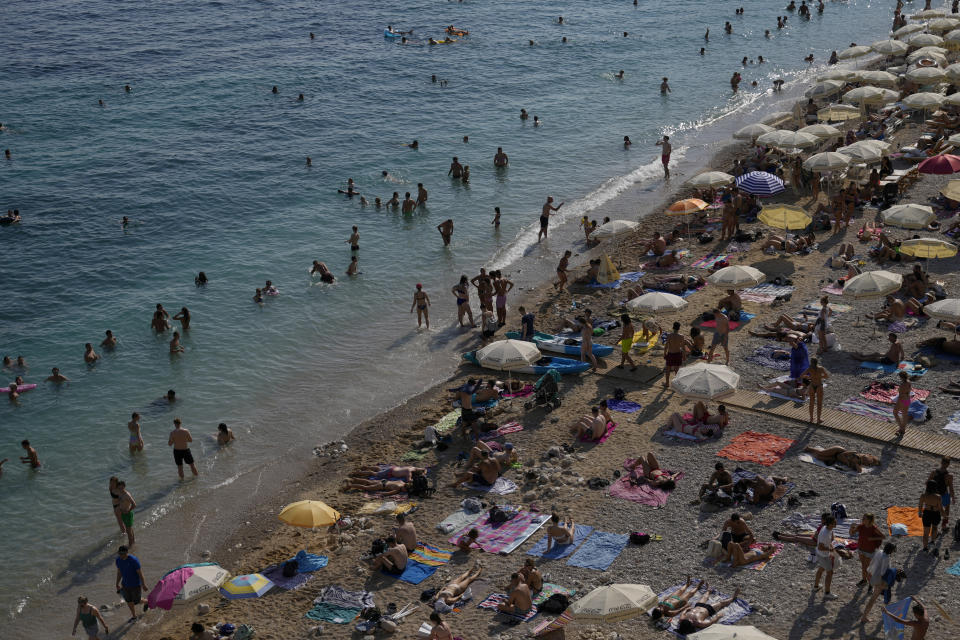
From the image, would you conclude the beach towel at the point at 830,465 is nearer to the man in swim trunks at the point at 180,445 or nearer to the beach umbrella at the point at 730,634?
the beach umbrella at the point at 730,634

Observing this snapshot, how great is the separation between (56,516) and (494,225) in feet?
58.2

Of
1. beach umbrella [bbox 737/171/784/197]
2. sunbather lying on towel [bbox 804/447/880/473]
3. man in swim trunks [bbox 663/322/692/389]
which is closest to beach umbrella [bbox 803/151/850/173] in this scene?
beach umbrella [bbox 737/171/784/197]

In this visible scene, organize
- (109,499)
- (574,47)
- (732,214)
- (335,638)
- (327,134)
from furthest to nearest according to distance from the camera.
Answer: (574,47) → (327,134) → (732,214) → (109,499) → (335,638)

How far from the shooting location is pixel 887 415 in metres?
16.8

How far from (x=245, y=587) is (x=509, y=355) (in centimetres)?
728

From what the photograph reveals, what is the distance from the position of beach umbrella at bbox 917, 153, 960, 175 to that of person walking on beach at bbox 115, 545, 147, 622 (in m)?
22.7

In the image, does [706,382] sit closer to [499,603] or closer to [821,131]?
[499,603]

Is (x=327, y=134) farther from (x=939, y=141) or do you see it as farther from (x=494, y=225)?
(x=939, y=141)

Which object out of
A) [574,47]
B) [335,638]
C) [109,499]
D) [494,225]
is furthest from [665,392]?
[574,47]

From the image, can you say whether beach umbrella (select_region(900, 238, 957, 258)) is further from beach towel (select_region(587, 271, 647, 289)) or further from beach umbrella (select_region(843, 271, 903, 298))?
beach towel (select_region(587, 271, 647, 289))

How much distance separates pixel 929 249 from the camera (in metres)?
21.3

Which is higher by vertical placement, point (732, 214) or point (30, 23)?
point (30, 23)

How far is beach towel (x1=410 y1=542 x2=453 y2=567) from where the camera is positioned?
48.0ft

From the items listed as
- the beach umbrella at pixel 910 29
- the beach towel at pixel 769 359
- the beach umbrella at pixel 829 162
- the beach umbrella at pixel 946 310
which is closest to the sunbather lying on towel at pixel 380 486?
the beach towel at pixel 769 359
